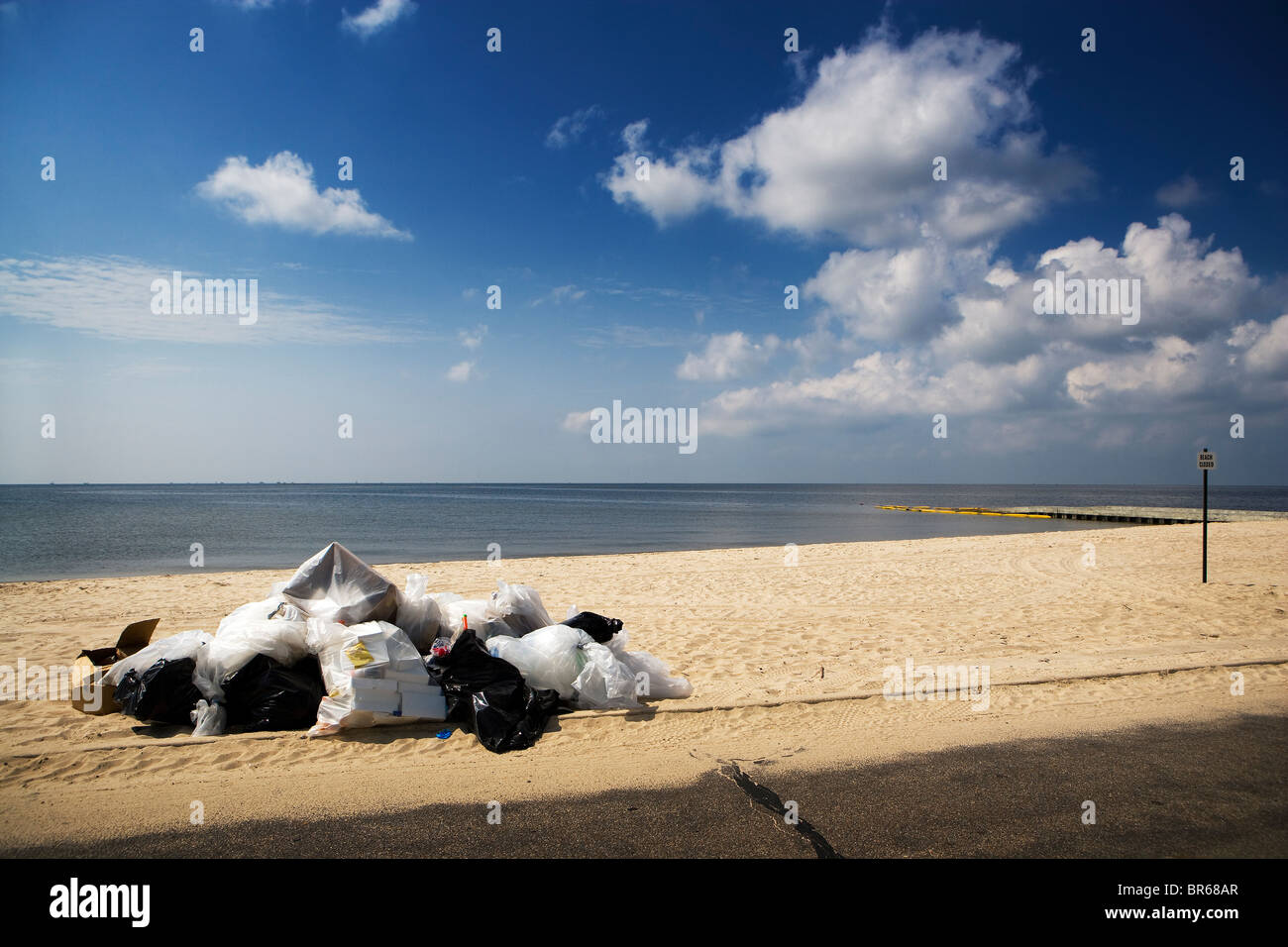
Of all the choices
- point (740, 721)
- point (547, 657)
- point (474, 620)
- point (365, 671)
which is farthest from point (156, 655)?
point (740, 721)

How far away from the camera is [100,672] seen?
5.50m

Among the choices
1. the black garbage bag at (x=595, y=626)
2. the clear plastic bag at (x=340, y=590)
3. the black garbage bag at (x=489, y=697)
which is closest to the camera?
the black garbage bag at (x=489, y=697)

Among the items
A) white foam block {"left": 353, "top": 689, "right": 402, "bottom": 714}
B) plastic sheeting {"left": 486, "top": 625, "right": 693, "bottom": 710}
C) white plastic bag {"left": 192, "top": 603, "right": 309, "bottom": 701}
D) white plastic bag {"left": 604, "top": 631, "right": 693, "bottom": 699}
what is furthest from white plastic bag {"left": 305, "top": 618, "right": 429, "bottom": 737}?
white plastic bag {"left": 604, "top": 631, "right": 693, "bottom": 699}

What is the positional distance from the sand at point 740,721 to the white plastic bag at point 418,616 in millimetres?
938

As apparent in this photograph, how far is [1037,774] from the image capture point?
4.32 metres

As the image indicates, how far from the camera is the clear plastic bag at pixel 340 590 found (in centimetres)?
563

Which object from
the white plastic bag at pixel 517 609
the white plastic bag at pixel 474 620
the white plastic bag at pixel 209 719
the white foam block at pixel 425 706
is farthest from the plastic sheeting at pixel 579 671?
the white plastic bag at pixel 209 719

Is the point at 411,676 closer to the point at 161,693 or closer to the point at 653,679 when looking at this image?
the point at 161,693

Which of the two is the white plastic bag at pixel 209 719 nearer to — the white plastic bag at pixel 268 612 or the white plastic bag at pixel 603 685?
the white plastic bag at pixel 268 612

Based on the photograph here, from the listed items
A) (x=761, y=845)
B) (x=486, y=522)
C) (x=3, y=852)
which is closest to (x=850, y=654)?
(x=761, y=845)

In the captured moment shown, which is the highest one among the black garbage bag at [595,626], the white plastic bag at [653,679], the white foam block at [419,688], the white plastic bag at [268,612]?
the white plastic bag at [268,612]

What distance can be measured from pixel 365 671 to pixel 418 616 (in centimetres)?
99
